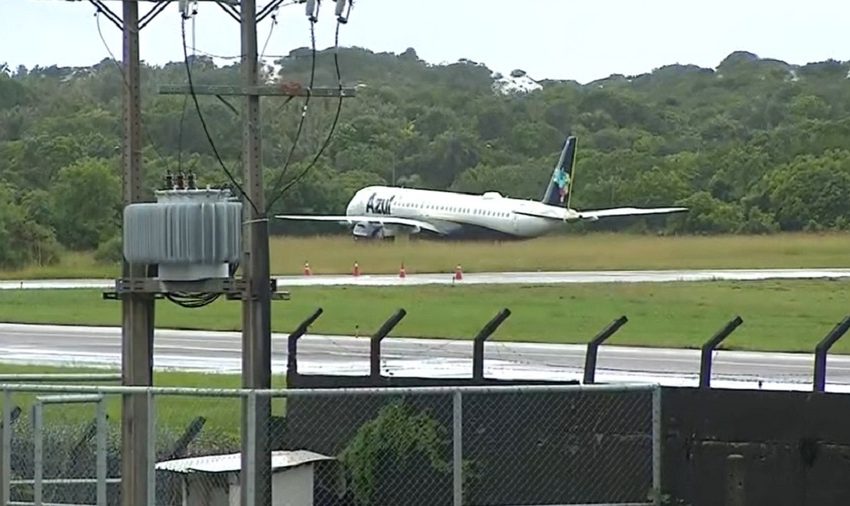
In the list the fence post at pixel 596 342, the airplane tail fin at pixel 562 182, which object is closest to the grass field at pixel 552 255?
the airplane tail fin at pixel 562 182

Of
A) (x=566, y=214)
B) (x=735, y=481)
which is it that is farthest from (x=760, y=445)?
(x=566, y=214)

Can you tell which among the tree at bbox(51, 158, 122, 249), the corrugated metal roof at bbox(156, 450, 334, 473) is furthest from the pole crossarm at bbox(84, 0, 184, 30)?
the tree at bbox(51, 158, 122, 249)

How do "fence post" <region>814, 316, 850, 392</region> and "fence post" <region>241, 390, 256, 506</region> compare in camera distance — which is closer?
"fence post" <region>241, 390, 256, 506</region>

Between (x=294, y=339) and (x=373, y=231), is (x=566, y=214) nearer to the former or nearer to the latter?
(x=373, y=231)

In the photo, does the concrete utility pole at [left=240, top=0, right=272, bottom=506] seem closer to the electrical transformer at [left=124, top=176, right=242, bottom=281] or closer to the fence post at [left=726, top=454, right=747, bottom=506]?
the electrical transformer at [left=124, top=176, right=242, bottom=281]

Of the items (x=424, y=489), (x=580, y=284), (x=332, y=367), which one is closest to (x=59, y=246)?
(x=580, y=284)

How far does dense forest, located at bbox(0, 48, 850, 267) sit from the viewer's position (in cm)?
6019

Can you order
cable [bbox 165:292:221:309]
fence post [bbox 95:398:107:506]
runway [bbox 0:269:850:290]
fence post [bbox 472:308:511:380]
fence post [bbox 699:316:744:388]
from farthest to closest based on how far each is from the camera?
runway [bbox 0:269:850:290], fence post [bbox 472:308:511:380], fence post [bbox 699:316:744:388], cable [bbox 165:292:221:309], fence post [bbox 95:398:107:506]

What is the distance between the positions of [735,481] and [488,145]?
8060cm

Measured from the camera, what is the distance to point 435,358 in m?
26.3

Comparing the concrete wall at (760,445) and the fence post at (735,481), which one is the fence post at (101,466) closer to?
the concrete wall at (760,445)

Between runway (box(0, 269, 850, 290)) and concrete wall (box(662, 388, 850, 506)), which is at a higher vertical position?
concrete wall (box(662, 388, 850, 506))

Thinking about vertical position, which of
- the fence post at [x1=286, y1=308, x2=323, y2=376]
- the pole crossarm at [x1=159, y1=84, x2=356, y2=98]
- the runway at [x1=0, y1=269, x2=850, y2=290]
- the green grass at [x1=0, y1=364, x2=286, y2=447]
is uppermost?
the pole crossarm at [x1=159, y1=84, x2=356, y2=98]

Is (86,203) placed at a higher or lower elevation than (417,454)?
higher
